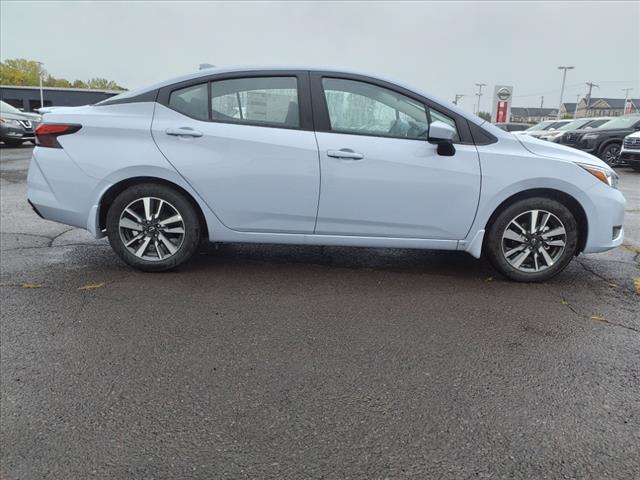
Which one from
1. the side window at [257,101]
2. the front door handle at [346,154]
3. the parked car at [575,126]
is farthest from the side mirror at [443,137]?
the parked car at [575,126]

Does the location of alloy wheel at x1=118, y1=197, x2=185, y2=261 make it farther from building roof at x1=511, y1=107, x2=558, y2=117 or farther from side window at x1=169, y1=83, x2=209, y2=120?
building roof at x1=511, y1=107, x2=558, y2=117

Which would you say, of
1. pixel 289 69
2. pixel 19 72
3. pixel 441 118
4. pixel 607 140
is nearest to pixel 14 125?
pixel 289 69

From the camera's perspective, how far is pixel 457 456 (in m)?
2.03

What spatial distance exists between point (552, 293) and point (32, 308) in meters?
3.84

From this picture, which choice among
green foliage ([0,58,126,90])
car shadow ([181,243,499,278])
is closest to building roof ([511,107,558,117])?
green foliage ([0,58,126,90])

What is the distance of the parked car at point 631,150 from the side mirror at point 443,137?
12.0m

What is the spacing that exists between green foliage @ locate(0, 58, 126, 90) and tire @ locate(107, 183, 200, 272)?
89.9 metres

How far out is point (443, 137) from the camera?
12.5ft

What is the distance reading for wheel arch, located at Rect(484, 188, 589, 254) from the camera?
4.09 m

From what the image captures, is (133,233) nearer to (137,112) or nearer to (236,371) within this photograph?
(137,112)

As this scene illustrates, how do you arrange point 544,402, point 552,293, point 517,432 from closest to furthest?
point 517,432
point 544,402
point 552,293

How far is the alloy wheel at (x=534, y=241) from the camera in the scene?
161 inches

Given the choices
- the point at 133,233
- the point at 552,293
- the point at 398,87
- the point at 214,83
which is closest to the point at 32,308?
the point at 133,233

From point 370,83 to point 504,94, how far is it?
3020 cm
